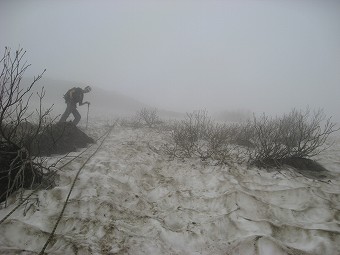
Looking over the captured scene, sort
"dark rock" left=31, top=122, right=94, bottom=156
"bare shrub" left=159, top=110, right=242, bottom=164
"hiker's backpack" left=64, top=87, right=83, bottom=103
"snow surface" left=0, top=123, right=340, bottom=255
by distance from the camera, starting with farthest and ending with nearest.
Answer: "hiker's backpack" left=64, top=87, right=83, bottom=103, "dark rock" left=31, top=122, right=94, bottom=156, "bare shrub" left=159, top=110, right=242, bottom=164, "snow surface" left=0, top=123, right=340, bottom=255

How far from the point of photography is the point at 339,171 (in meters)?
4.05

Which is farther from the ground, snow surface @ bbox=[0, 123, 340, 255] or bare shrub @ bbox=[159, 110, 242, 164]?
bare shrub @ bbox=[159, 110, 242, 164]

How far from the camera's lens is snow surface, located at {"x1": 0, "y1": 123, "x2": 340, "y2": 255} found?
219 cm

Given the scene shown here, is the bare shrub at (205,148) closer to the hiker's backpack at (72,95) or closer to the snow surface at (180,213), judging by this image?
the snow surface at (180,213)

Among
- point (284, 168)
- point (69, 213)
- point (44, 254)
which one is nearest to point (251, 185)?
point (284, 168)

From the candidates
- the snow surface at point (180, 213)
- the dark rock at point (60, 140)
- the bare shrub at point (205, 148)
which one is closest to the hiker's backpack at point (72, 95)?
the dark rock at point (60, 140)

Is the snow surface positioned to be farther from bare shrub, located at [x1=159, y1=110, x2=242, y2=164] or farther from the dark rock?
the dark rock

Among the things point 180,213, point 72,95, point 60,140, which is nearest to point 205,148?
point 180,213

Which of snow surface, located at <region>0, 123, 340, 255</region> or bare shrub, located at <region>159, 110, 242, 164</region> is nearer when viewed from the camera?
snow surface, located at <region>0, 123, 340, 255</region>

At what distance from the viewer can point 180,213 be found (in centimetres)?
289

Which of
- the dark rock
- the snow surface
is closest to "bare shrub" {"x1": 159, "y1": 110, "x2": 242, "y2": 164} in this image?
the snow surface

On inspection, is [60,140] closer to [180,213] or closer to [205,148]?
[205,148]

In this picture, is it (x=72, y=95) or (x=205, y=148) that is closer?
(x=205, y=148)

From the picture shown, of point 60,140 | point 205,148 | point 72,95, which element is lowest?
point 60,140
